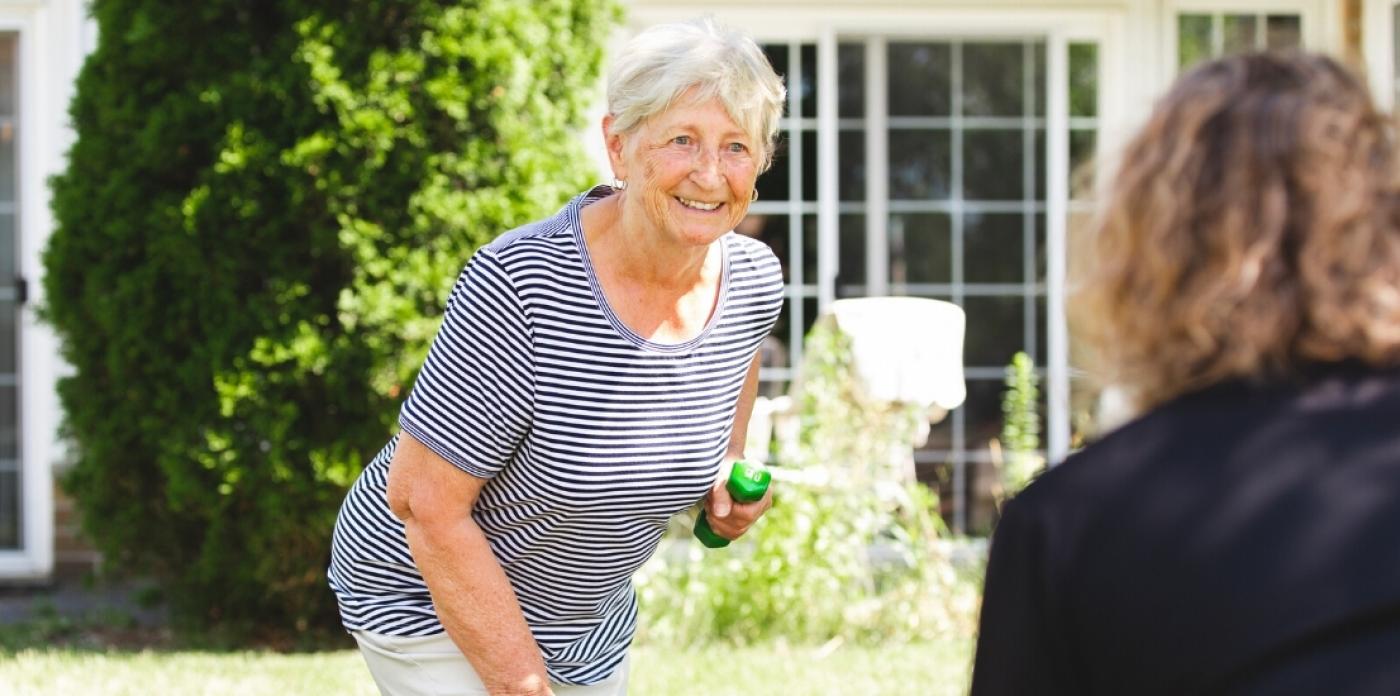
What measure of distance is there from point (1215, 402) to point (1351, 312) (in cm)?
13

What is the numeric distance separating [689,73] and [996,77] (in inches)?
203

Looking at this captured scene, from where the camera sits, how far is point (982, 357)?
7.30 metres

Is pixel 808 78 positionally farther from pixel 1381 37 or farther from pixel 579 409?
pixel 579 409

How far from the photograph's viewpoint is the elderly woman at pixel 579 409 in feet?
6.96

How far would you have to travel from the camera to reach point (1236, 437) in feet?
3.94

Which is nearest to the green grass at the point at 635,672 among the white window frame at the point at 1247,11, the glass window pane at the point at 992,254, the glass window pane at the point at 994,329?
the glass window pane at the point at 994,329

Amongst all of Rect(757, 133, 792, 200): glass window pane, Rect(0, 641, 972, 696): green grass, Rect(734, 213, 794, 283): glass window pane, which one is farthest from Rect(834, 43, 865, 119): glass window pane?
Rect(0, 641, 972, 696): green grass

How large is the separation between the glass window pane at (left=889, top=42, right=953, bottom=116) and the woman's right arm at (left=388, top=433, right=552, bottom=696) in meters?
5.32

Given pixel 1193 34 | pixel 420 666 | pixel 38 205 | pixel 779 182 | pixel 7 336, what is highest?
pixel 1193 34

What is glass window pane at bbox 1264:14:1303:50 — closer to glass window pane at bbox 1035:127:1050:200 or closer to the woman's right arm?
glass window pane at bbox 1035:127:1050:200

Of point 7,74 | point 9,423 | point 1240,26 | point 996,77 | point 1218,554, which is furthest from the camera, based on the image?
point 996,77

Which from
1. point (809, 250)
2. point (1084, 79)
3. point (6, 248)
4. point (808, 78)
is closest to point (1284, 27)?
point (1084, 79)

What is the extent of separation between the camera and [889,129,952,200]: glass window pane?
23.6ft

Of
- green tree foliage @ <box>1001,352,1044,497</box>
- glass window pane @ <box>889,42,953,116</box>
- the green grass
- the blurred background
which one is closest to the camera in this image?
the green grass
